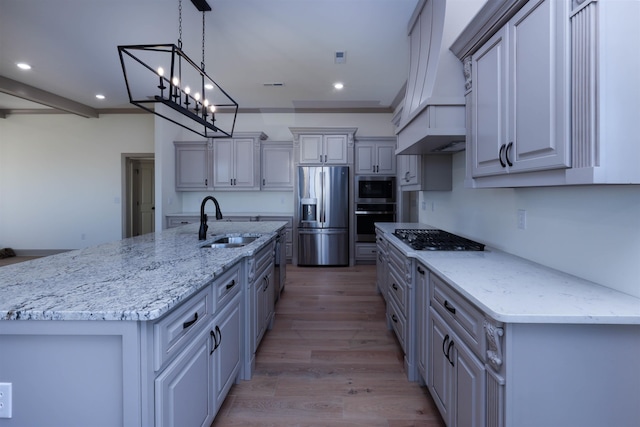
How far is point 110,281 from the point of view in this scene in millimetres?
1252

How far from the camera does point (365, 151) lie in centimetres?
534

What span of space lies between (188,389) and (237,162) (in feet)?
15.5

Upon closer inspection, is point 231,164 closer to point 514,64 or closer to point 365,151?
point 365,151

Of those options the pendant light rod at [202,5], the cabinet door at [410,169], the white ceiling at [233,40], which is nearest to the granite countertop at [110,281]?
the cabinet door at [410,169]

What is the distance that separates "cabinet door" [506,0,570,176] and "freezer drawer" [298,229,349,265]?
3.89m

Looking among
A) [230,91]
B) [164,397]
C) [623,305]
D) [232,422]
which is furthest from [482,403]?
[230,91]

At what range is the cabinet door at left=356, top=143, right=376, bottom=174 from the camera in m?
5.33

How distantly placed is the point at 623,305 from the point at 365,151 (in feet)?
15.0

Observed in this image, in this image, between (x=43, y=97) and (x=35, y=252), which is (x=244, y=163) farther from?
(x=35, y=252)

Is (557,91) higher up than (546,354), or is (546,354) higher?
(557,91)

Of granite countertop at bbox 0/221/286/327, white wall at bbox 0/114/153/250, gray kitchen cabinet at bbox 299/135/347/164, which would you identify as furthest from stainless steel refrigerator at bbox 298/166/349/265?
white wall at bbox 0/114/153/250

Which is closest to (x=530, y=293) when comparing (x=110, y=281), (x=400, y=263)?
(x=400, y=263)

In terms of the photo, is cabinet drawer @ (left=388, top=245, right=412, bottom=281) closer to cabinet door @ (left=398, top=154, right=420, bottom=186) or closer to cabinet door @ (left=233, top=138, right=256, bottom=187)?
cabinet door @ (left=398, top=154, right=420, bottom=186)

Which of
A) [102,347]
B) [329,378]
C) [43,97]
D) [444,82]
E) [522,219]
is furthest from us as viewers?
[43,97]
